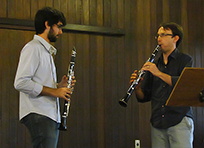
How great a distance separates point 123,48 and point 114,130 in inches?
50.4

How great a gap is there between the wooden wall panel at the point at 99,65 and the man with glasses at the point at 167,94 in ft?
4.70

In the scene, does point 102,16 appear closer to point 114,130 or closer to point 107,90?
point 107,90

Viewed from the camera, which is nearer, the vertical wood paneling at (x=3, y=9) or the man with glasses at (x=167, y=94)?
the man with glasses at (x=167, y=94)

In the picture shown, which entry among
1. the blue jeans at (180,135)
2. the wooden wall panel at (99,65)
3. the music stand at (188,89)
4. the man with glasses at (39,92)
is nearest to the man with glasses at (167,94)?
the blue jeans at (180,135)

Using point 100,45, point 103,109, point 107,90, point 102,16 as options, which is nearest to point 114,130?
point 103,109

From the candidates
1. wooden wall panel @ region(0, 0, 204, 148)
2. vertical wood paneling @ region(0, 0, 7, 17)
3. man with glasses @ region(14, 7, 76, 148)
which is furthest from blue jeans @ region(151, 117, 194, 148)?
vertical wood paneling @ region(0, 0, 7, 17)

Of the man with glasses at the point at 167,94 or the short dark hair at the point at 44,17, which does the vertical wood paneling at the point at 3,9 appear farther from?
the man with glasses at the point at 167,94

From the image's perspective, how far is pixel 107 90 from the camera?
3891mm

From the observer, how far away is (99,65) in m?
3.88

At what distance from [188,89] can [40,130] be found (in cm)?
110

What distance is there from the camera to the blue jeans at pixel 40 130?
1.83 m

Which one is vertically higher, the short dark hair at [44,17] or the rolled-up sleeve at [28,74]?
the short dark hair at [44,17]

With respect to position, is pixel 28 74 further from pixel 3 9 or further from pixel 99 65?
pixel 99 65

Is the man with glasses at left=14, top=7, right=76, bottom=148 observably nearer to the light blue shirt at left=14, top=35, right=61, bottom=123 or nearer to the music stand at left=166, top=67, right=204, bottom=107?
the light blue shirt at left=14, top=35, right=61, bottom=123
